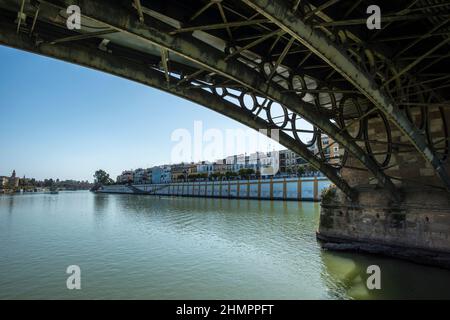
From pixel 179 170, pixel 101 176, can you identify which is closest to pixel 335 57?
pixel 179 170

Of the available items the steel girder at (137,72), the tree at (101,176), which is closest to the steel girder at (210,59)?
the steel girder at (137,72)

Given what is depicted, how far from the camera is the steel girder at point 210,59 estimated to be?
521 centimetres

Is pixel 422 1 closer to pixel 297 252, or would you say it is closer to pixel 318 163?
pixel 318 163

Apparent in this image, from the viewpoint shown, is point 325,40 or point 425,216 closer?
point 325,40

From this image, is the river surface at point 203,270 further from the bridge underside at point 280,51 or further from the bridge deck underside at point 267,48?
the bridge deck underside at point 267,48

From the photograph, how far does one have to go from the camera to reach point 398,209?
38.3ft

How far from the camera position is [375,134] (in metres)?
13.4

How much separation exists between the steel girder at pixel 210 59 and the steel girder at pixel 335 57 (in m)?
1.99

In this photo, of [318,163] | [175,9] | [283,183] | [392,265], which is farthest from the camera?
[283,183]

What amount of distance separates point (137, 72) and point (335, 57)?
207 inches

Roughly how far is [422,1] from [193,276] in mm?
9692

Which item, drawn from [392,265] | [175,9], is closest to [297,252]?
[392,265]

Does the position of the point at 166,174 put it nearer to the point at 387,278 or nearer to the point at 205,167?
the point at 205,167

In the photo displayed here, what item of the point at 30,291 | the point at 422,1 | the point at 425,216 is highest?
the point at 422,1
